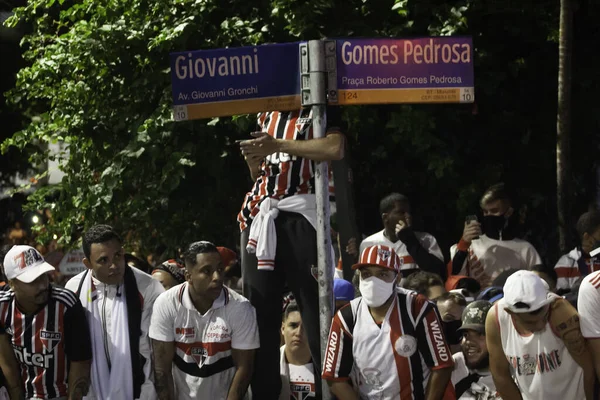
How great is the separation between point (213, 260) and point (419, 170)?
16.5 ft

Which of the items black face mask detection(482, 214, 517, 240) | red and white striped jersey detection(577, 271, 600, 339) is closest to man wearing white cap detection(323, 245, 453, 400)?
red and white striped jersey detection(577, 271, 600, 339)

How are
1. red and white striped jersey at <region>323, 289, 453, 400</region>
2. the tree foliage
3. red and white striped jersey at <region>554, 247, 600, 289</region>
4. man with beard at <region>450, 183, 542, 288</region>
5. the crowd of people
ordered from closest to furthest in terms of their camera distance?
the crowd of people, red and white striped jersey at <region>323, 289, 453, 400</region>, red and white striped jersey at <region>554, 247, 600, 289</region>, man with beard at <region>450, 183, 542, 288</region>, the tree foliage

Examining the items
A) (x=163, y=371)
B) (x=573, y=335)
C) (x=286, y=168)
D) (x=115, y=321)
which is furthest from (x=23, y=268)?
(x=573, y=335)

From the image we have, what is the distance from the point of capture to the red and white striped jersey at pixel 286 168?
870 centimetres

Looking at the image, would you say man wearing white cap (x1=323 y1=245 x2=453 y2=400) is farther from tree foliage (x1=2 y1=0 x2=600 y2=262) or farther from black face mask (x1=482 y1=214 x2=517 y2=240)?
tree foliage (x1=2 y1=0 x2=600 y2=262)

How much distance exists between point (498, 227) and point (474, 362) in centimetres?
268

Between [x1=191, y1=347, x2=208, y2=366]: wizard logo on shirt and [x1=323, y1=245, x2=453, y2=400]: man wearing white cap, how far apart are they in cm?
101

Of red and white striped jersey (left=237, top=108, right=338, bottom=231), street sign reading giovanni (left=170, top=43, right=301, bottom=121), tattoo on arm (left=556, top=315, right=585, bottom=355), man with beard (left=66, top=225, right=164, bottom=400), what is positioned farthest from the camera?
man with beard (left=66, top=225, right=164, bottom=400)

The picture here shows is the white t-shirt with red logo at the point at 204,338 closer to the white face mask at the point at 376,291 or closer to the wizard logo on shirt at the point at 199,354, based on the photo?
the wizard logo on shirt at the point at 199,354

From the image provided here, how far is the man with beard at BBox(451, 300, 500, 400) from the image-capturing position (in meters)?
8.84

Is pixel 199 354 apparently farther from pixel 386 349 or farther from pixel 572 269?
pixel 572 269

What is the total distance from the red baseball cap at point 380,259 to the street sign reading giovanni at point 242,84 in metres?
1.01

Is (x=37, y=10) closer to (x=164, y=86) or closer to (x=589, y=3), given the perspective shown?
(x=164, y=86)

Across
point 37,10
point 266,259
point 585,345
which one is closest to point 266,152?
point 266,259
